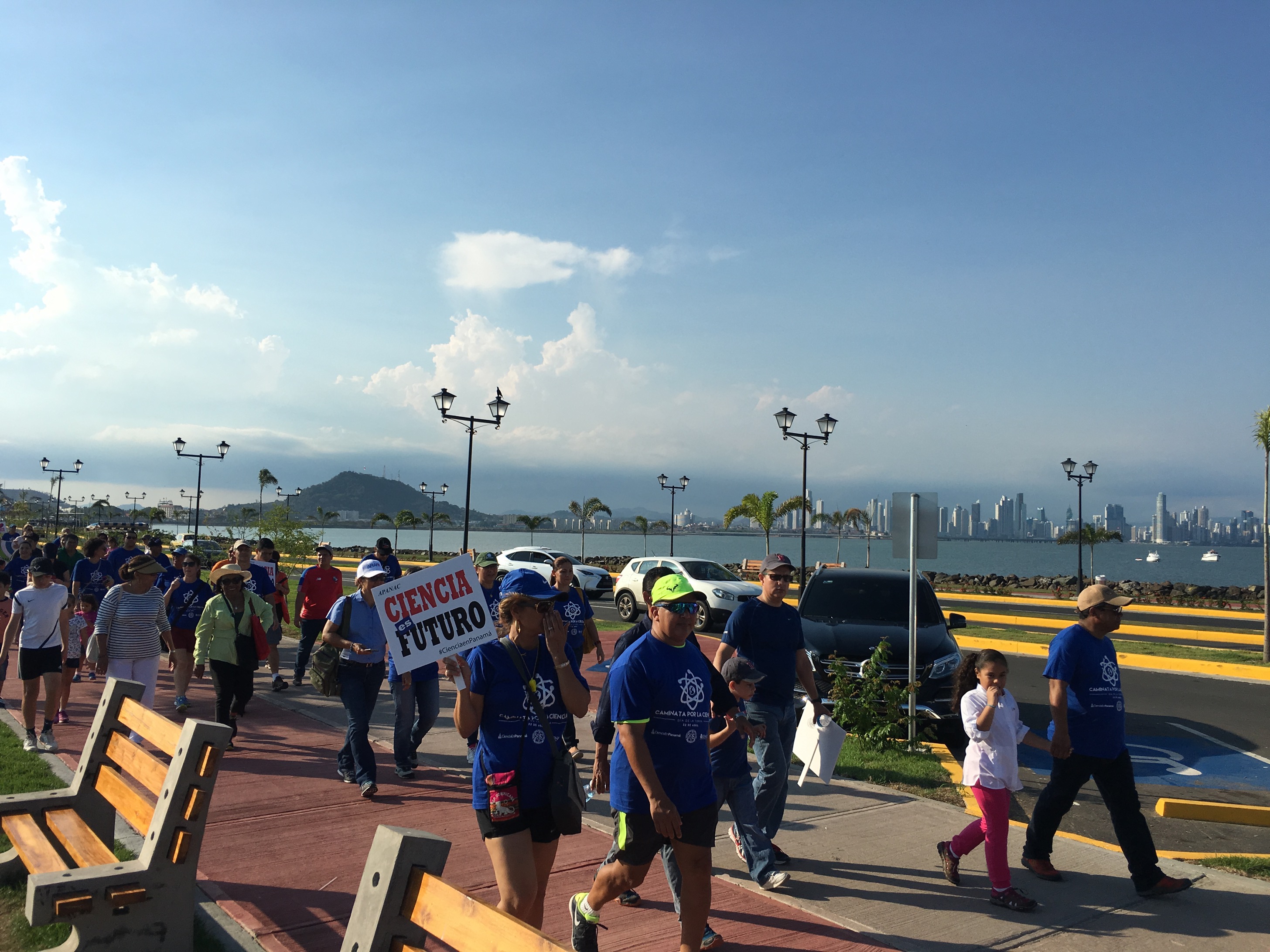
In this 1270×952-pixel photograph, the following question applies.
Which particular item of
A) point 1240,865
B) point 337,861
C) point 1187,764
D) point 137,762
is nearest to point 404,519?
point 1187,764

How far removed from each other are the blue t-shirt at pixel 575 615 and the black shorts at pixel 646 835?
13.9 ft

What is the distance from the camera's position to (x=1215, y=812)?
19.4 ft

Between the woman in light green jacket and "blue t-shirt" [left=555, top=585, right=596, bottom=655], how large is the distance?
3114mm

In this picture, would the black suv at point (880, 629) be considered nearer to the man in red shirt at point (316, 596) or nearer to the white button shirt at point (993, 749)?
the white button shirt at point (993, 749)

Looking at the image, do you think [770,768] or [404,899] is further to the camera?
[770,768]

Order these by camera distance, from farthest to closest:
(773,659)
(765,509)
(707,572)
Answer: (765,509) < (707,572) < (773,659)

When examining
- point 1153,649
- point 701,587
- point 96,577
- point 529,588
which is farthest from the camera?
point 701,587

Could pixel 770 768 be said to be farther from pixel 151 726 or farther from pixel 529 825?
pixel 151 726

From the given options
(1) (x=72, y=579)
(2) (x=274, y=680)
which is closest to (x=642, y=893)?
(2) (x=274, y=680)

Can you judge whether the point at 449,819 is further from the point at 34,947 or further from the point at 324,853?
the point at 34,947

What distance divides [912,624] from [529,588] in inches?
235

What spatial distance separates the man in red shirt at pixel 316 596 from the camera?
11.4 m

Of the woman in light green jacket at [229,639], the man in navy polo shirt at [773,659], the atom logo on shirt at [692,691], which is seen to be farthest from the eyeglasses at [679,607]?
the woman in light green jacket at [229,639]

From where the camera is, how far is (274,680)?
1182cm
